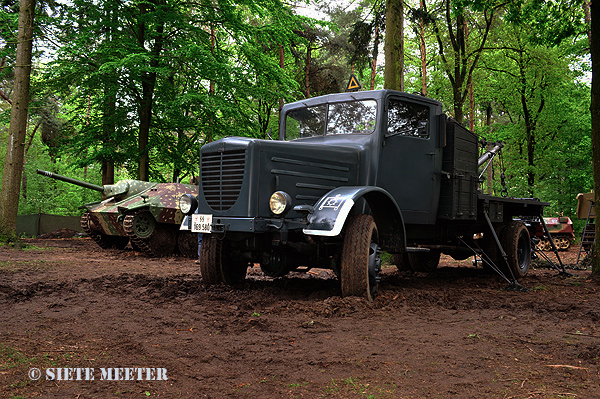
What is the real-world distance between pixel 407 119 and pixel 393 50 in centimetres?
436

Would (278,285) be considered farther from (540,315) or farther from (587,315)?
(587,315)

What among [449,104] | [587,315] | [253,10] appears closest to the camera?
[587,315]

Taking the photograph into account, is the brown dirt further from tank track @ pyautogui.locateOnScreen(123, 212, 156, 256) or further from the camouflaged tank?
the camouflaged tank

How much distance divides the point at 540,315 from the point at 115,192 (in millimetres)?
11310

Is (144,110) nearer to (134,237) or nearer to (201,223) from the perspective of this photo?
(134,237)

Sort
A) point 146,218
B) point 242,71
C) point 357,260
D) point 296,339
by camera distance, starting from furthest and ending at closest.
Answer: point 242,71, point 146,218, point 357,260, point 296,339

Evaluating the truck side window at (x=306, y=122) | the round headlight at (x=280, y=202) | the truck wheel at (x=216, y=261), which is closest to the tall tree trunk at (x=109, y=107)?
the truck side window at (x=306, y=122)

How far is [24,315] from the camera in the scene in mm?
4910

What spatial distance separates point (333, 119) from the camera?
6969 mm

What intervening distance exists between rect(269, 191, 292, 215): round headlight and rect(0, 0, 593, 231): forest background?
5837mm

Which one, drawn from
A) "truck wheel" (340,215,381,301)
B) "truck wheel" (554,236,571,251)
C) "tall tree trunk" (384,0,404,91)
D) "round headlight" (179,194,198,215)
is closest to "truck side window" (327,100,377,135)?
"truck wheel" (340,215,381,301)

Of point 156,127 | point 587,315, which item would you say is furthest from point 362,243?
point 156,127

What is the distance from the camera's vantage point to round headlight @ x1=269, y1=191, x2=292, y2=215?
220 inches

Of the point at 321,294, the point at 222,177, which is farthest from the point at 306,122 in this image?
the point at 321,294
